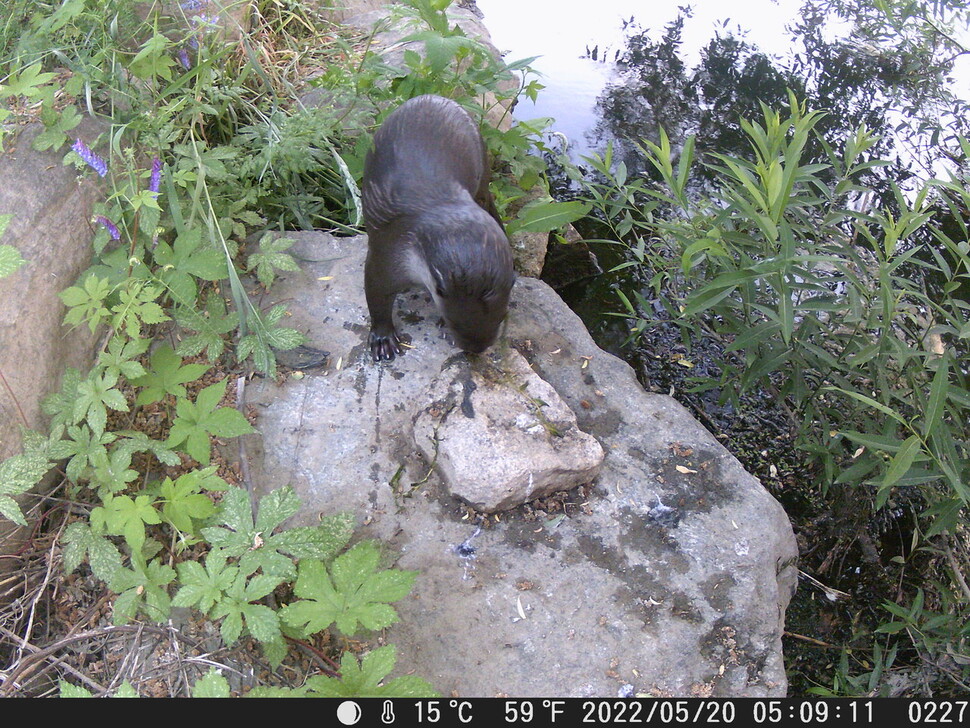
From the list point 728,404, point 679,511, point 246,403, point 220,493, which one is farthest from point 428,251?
point 728,404

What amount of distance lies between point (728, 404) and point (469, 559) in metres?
1.65

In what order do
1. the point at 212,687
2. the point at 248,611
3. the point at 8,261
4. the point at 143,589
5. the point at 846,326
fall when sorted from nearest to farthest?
the point at 212,687
the point at 248,611
the point at 143,589
the point at 8,261
the point at 846,326

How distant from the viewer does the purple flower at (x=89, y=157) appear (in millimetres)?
2418

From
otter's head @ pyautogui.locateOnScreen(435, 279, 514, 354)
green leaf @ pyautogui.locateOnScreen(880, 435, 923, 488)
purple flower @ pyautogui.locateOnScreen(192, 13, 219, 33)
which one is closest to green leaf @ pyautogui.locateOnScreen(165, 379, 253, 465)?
otter's head @ pyautogui.locateOnScreen(435, 279, 514, 354)

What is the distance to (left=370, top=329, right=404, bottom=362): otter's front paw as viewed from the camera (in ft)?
8.96

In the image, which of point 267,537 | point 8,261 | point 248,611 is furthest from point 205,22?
point 248,611

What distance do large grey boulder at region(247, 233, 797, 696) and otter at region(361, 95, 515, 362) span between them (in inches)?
9.0

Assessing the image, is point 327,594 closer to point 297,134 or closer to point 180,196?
point 180,196

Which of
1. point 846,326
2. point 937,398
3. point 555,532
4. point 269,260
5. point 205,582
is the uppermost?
point 937,398

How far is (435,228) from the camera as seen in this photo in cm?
241

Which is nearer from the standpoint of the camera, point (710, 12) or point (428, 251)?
point (428, 251)

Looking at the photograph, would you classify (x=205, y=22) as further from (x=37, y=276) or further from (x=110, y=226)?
(x=37, y=276)

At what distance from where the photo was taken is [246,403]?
2.55m

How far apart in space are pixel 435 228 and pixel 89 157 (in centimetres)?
113
